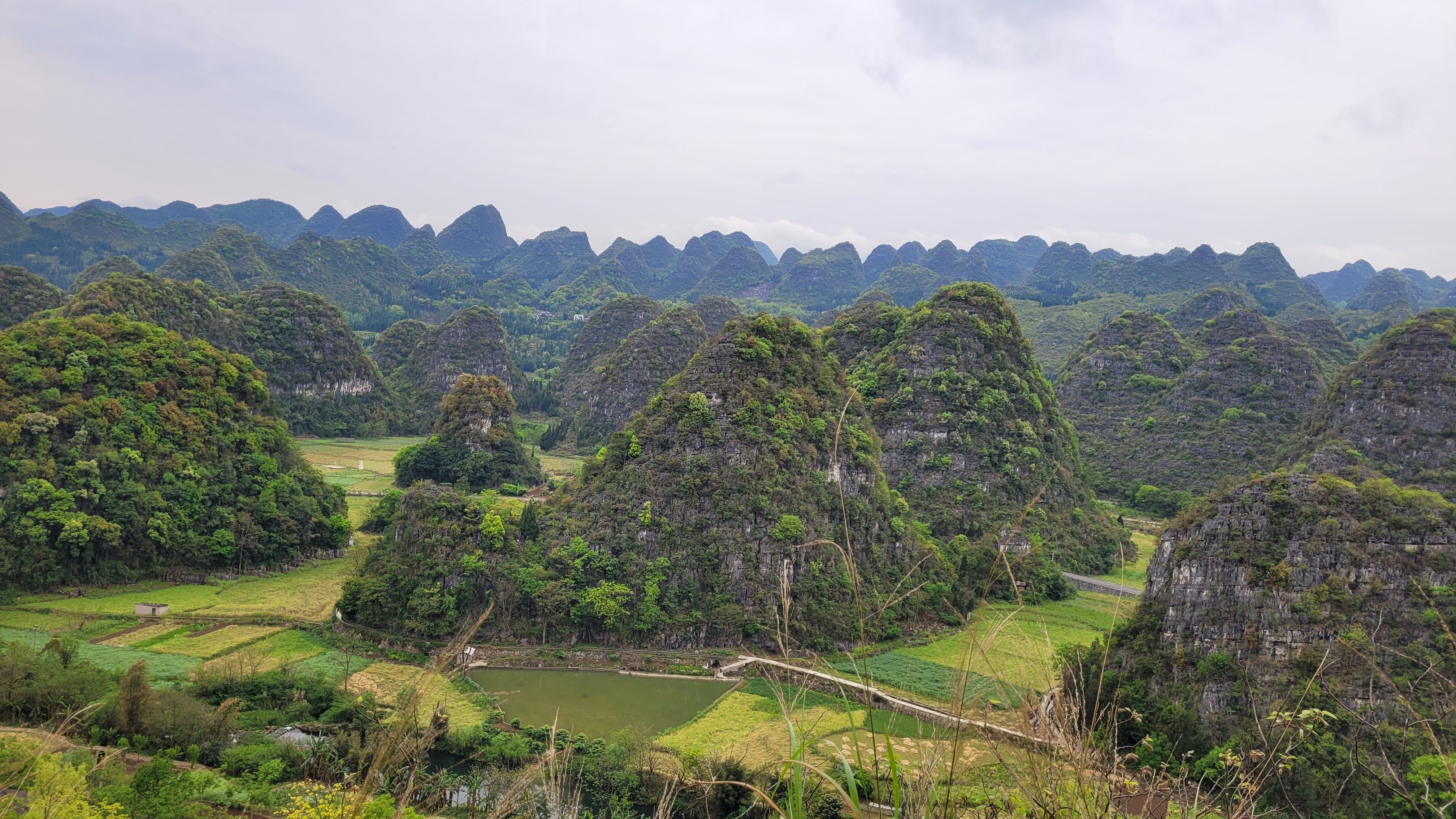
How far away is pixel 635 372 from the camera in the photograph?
77.1m

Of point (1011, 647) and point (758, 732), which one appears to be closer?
point (1011, 647)

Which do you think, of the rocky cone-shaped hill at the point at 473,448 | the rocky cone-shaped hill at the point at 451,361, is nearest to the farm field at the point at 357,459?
the rocky cone-shaped hill at the point at 473,448

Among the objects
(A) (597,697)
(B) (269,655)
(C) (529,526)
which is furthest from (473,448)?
(A) (597,697)

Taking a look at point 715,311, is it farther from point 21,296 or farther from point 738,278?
point 21,296

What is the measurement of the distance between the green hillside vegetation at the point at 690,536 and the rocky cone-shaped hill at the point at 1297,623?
427 inches

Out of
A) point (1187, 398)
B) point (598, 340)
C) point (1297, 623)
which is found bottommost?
point (1297, 623)

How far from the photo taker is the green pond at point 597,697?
81.7 ft

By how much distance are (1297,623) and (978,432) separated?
23819 millimetres

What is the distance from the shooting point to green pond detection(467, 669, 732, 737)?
24891 millimetres

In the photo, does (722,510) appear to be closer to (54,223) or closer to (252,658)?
(252,658)

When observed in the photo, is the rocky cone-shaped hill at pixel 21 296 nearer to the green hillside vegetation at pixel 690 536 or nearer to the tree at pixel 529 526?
the green hillside vegetation at pixel 690 536

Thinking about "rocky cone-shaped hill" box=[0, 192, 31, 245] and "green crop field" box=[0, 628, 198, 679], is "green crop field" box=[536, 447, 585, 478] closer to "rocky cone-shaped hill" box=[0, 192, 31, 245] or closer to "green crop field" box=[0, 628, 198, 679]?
"green crop field" box=[0, 628, 198, 679]

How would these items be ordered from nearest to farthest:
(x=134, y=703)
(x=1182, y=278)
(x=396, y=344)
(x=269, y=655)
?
(x=134, y=703) → (x=269, y=655) → (x=396, y=344) → (x=1182, y=278)

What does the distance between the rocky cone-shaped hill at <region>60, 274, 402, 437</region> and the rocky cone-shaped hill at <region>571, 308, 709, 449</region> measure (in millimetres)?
21095
